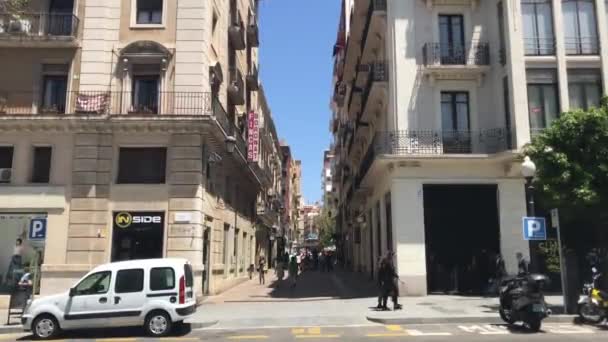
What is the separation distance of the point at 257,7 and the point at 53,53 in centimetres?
2249

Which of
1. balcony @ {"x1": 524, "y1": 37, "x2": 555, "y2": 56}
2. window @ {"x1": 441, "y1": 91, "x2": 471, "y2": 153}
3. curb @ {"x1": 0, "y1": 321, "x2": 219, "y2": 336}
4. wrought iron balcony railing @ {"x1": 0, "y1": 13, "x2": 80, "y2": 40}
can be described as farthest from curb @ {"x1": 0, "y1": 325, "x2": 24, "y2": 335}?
balcony @ {"x1": 524, "y1": 37, "x2": 555, "y2": 56}

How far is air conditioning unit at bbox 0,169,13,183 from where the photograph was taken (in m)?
20.3

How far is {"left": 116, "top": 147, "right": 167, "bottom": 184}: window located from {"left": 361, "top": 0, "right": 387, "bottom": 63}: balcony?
11.2 m

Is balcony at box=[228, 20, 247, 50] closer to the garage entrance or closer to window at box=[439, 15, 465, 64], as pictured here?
window at box=[439, 15, 465, 64]

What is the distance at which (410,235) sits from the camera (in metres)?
20.8

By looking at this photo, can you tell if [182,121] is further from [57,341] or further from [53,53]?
[57,341]

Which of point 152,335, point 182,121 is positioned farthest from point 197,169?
point 152,335

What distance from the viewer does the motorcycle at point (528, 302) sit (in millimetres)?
12359

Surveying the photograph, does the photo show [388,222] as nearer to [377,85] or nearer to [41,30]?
[377,85]

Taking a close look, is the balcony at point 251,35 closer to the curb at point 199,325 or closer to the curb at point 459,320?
the curb at point 199,325

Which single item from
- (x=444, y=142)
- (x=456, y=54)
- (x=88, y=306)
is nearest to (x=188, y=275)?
(x=88, y=306)

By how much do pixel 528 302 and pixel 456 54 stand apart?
501 inches

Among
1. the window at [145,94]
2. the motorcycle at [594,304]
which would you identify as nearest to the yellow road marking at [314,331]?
the motorcycle at [594,304]

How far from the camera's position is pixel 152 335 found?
1263 centimetres
